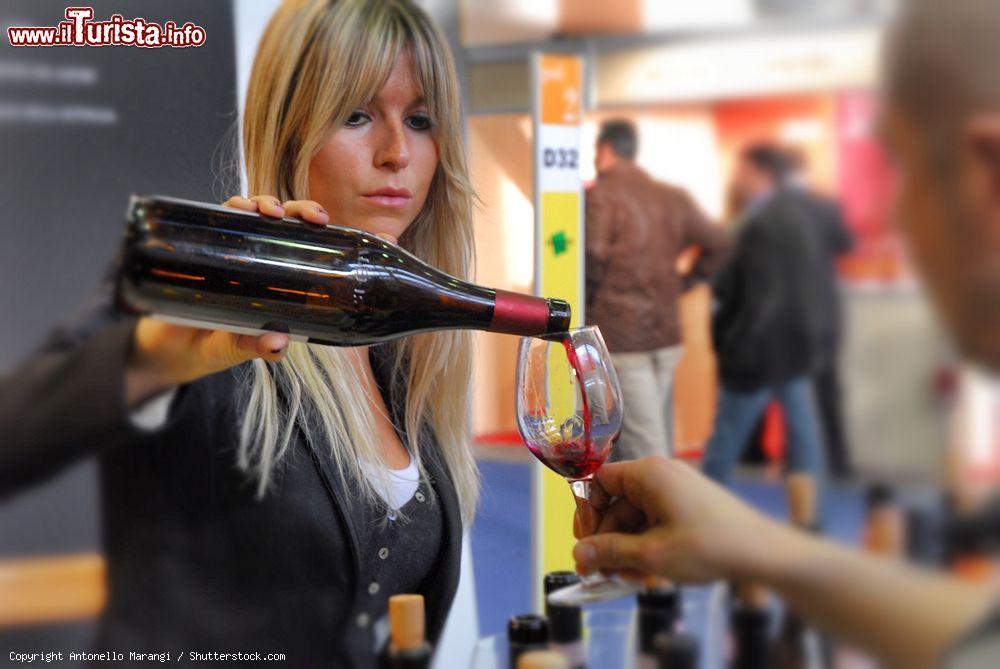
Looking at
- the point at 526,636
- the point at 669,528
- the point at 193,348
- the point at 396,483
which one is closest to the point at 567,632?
the point at 526,636

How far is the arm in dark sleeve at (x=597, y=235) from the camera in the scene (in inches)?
39.4

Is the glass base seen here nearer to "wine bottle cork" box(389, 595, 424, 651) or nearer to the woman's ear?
"wine bottle cork" box(389, 595, 424, 651)

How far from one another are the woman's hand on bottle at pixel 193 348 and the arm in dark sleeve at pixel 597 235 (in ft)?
0.80

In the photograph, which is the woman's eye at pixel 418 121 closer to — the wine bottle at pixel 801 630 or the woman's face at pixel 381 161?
the woman's face at pixel 381 161

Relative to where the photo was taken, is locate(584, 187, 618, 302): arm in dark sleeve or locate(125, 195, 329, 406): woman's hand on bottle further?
locate(584, 187, 618, 302): arm in dark sleeve

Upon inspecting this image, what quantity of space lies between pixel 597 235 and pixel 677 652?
42 centimetres

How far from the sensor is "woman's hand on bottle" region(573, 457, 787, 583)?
0.72 m

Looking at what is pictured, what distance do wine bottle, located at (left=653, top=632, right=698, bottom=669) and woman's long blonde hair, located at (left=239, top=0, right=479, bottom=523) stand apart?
0.36 meters

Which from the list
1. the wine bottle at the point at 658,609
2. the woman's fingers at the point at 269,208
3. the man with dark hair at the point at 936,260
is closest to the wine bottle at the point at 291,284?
the woman's fingers at the point at 269,208

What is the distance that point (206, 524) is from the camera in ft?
3.49

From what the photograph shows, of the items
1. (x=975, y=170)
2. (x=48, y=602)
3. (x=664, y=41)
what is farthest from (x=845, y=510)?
(x=48, y=602)

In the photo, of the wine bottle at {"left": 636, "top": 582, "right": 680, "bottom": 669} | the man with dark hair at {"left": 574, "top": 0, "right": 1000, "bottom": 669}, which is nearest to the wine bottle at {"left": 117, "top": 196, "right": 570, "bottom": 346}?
the wine bottle at {"left": 636, "top": 582, "right": 680, "bottom": 669}

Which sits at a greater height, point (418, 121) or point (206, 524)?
point (418, 121)

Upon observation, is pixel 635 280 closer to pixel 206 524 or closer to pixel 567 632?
pixel 567 632
